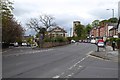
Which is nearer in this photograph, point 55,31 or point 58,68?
point 58,68

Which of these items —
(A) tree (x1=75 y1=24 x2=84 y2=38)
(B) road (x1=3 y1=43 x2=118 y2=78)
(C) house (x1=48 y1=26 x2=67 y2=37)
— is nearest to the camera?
(B) road (x1=3 y1=43 x2=118 y2=78)

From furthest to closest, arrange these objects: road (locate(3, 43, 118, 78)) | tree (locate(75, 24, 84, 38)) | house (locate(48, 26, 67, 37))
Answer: tree (locate(75, 24, 84, 38))
house (locate(48, 26, 67, 37))
road (locate(3, 43, 118, 78))

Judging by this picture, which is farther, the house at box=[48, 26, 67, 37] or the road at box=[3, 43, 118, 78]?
the house at box=[48, 26, 67, 37]

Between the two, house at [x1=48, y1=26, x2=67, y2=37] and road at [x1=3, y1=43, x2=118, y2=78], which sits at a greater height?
house at [x1=48, y1=26, x2=67, y2=37]

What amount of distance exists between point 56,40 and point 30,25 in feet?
82.5

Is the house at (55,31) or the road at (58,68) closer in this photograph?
the road at (58,68)

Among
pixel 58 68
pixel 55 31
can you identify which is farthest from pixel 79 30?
pixel 58 68

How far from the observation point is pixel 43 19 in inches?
4636

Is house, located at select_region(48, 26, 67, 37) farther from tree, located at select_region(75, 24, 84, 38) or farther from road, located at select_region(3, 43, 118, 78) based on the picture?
road, located at select_region(3, 43, 118, 78)

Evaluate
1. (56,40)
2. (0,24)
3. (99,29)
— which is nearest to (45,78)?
(0,24)

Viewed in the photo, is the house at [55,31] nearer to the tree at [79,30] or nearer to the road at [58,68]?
the tree at [79,30]

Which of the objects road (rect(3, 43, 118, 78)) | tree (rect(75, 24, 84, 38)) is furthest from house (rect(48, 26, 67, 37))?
road (rect(3, 43, 118, 78))

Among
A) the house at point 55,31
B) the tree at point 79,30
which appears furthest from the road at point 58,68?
the tree at point 79,30

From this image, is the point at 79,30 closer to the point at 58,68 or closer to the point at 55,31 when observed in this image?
the point at 55,31
